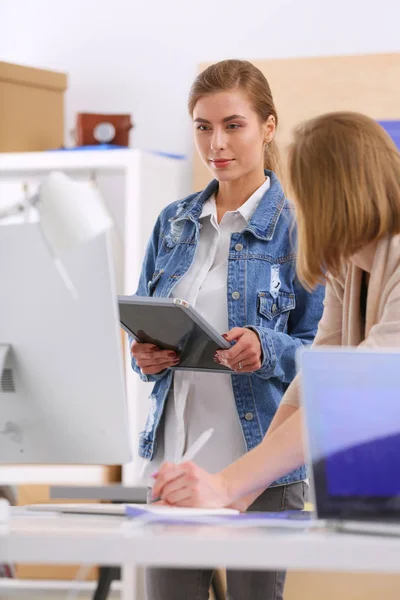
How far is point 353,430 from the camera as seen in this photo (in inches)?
39.2

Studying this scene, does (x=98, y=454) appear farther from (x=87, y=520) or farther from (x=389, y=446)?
(x=389, y=446)

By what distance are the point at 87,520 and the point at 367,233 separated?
1.76ft

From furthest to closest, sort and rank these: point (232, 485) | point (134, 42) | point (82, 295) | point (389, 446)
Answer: point (134, 42) → point (232, 485) → point (82, 295) → point (389, 446)

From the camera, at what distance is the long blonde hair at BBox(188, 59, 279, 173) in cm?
201

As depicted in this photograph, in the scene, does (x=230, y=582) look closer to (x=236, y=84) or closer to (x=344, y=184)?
(x=344, y=184)

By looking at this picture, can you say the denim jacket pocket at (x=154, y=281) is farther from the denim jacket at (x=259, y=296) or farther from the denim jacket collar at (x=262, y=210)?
the denim jacket collar at (x=262, y=210)

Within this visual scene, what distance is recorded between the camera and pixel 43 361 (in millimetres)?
1246

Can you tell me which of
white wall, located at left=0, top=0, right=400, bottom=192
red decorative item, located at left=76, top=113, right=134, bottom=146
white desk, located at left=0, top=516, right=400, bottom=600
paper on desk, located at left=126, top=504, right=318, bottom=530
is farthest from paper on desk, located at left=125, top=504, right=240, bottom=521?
white wall, located at left=0, top=0, right=400, bottom=192

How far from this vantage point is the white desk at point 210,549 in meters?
0.85

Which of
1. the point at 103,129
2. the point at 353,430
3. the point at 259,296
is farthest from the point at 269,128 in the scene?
the point at 103,129

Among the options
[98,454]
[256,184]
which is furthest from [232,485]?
[256,184]

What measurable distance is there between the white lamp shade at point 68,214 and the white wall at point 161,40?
2.64 m

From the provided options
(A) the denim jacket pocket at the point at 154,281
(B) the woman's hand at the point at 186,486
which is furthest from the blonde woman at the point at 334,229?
(A) the denim jacket pocket at the point at 154,281

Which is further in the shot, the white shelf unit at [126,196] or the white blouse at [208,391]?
the white shelf unit at [126,196]
